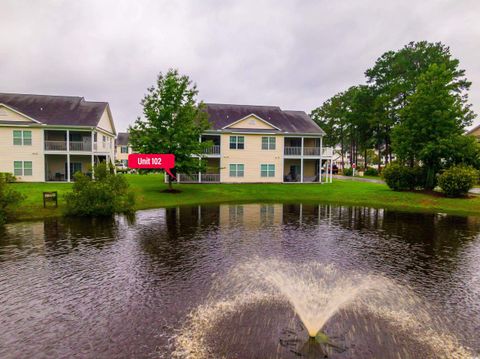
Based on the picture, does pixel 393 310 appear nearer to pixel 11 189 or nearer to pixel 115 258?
pixel 115 258

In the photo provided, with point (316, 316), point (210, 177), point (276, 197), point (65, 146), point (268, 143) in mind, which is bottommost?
point (316, 316)

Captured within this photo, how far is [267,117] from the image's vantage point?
41875 millimetres

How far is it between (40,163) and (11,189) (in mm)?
17591

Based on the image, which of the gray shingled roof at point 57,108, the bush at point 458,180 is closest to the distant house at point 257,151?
the gray shingled roof at point 57,108

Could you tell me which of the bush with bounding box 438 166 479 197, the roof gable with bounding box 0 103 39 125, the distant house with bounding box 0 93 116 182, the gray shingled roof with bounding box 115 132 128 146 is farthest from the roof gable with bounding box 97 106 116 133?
the gray shingled roof with bounding box 115 132 128 146

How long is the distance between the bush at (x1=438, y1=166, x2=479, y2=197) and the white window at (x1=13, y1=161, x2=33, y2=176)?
131ft

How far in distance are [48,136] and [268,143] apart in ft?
82.0

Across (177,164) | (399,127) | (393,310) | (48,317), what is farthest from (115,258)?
(399,127)

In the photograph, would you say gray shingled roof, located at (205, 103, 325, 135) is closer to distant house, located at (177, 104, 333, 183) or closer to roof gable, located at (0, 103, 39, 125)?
distant house, located at (177, 104, 333, 183)

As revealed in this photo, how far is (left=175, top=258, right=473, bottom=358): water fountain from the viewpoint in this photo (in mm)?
6355

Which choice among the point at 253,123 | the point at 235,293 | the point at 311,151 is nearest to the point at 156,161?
the point at 253,123

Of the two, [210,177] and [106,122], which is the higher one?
[106,122]

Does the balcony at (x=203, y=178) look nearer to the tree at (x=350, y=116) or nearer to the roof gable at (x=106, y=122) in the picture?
the roof gable at (x=106, y=122)

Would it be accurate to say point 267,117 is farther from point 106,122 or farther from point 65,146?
→ point 65,146
